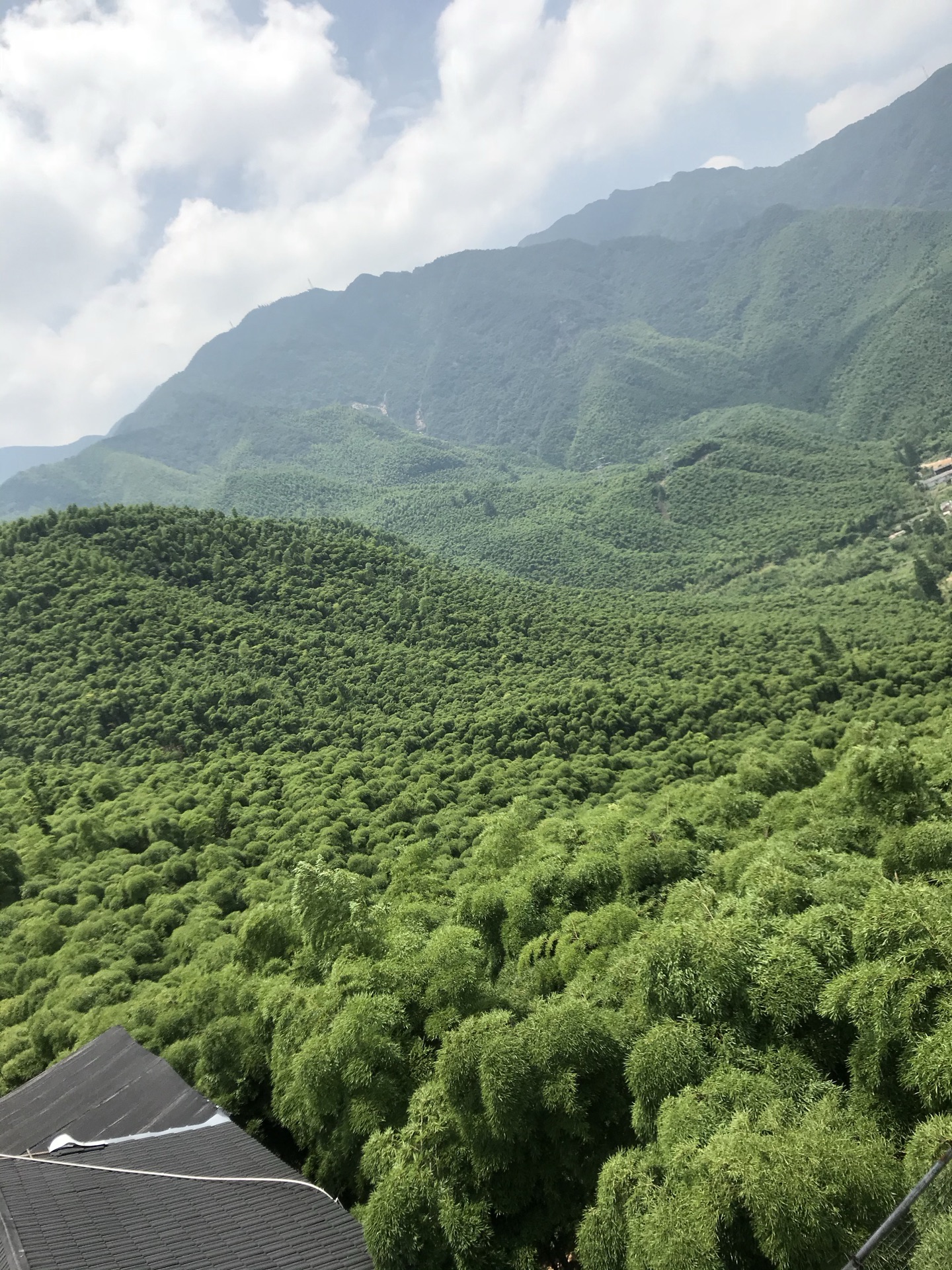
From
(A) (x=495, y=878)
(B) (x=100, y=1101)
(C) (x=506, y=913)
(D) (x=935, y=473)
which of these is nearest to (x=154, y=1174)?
(B) (x=100, y=1101)

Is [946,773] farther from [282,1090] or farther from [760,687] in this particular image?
[760,687]

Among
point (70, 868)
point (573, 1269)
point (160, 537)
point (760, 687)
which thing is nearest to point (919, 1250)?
point (573, 1269)

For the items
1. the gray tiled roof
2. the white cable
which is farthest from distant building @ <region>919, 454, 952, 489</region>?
the white cable

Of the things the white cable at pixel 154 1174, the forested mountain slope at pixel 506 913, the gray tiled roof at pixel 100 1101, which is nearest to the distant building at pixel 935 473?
the forested mountain slope at pixel 506 913

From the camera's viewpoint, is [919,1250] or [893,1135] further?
[893,1135]

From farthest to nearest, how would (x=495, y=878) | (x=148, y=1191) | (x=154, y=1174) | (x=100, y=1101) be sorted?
(x=495, y=878) → (x=100, y=1101) → (x=154, y=1174) → (x=148, y=1191)

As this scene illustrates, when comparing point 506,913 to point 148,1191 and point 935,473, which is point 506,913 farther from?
point 935,473

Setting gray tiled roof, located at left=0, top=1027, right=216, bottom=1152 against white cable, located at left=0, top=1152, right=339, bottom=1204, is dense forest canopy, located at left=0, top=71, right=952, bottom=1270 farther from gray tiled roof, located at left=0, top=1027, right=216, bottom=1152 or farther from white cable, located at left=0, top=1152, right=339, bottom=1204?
gray tiled roof, located at left=0, top=1027, right=216, bottom=1152
